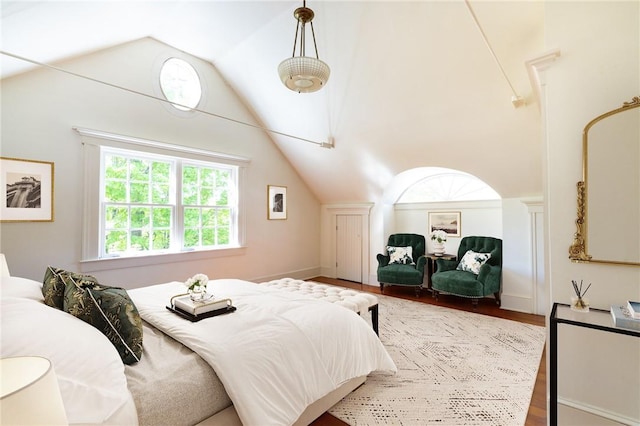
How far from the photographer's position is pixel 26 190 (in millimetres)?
3197

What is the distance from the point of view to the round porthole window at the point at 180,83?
171 inches

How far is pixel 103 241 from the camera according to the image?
379 centimetres

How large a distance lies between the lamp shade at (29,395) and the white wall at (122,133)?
3358 mm

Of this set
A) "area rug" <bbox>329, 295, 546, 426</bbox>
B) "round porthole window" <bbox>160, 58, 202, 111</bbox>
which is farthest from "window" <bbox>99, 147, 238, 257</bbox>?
"area rug" <bbox>329, 295, 546, 426</bbox>

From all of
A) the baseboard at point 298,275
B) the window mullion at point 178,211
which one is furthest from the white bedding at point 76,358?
the baseboard at point 298,275

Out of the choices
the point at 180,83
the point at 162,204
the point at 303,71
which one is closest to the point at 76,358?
the point at 303,71

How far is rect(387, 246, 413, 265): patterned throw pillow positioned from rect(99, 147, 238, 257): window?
2.74 meters

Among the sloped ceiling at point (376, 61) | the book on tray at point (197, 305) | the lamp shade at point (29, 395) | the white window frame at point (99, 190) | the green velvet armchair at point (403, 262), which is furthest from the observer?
the green velvet armchair at point (403, 262)

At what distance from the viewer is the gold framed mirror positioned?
1628mm

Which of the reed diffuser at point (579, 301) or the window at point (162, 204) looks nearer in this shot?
the reed diffuser at point (579, 301)

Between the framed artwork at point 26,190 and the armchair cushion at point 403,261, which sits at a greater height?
the framed artwork at point 26,190

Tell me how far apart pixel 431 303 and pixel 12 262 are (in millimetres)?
5076

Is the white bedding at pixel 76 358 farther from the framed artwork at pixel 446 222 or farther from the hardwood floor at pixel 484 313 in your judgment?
the framed artwork at pixel 446 222

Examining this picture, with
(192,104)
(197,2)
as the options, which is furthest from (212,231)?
(197,2)
